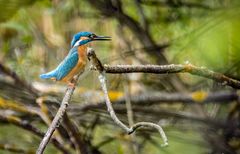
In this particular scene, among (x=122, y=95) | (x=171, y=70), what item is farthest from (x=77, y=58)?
(x=122, y=95)

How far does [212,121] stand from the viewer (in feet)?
6.24

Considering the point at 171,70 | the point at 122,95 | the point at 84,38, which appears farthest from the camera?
the point at 122,95

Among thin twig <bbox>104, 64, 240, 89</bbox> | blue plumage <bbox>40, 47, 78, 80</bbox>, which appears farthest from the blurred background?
thin twig <bbox>104, 64, 240, 89</bbox>

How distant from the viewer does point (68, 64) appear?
1.05 metres

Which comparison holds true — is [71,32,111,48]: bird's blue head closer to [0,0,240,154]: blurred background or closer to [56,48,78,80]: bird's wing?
[56,48,78,80]: bird's wing

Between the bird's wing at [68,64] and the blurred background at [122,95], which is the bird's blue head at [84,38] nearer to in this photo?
the bird's wing at [68,64]

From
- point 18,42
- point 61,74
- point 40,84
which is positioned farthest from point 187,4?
point 61,74

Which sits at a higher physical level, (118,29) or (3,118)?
(118,29)

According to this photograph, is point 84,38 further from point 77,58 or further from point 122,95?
point 122,95

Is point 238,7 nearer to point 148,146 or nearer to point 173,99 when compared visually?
point 173,99

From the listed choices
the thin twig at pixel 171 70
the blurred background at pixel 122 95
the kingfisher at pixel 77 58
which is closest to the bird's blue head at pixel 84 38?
the kingfisher at pixel 77 58

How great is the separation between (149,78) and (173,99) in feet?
1.52

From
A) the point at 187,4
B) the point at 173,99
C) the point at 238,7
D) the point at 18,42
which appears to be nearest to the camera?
the point at 238,7

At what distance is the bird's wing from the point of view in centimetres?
103
